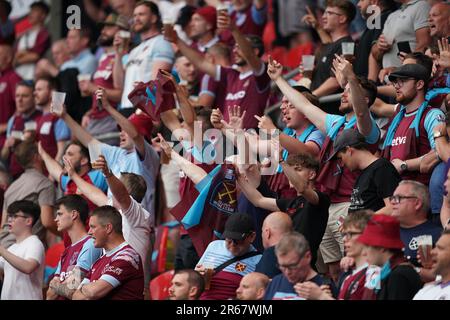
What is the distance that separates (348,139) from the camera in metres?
11.0

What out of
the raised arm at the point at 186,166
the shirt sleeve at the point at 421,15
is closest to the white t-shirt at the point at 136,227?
the raised arm at the point at 186,166

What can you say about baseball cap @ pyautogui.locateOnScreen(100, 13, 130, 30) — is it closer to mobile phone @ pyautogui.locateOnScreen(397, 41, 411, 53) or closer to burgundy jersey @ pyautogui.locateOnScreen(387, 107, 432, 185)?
mobile phone @ pyautogui.locateOnScreen(397, 41, 411, 53)

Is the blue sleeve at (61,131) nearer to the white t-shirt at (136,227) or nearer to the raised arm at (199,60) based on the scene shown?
the raised arm at (199,60)

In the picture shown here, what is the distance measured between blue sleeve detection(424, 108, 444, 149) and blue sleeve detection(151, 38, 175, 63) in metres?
4.58

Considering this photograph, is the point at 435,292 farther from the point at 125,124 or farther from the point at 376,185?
the point at 125,124

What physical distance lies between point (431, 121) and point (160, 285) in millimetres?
3455

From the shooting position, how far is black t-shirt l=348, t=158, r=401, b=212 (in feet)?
35.0

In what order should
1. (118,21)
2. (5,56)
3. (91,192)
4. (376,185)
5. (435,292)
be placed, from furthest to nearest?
1. (5,56)
2. (118,21)
3. (91,192)
4. (376,185)
5. (435,292)

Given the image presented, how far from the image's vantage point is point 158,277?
13312mm

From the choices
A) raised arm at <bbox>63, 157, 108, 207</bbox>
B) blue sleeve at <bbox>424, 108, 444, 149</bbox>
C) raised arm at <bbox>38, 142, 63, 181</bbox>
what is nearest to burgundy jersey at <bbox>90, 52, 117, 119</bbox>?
raised arm at <bbox>38, 142, 63, 181</bbox>

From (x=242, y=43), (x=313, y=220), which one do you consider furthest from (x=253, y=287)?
(x=242, y=43)

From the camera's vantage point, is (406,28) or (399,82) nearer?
(399,82)

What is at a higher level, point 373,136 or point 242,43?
point 373,136
